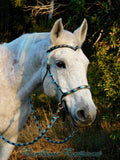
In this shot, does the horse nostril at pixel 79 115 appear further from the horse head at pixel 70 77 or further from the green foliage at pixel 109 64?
the green foliage at pixel 109 64

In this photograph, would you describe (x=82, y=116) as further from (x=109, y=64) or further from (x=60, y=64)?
(x=109, y=64)

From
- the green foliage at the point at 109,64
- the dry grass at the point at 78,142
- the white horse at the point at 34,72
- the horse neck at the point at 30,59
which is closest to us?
the white horse at the point at 34,72

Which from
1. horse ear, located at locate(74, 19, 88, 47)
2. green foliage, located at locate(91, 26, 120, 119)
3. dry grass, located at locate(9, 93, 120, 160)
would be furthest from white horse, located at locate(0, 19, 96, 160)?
dry grass, located at locate(9, 93, 120, 160)

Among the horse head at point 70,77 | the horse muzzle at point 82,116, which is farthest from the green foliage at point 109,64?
the horse muzzle at point 82,116

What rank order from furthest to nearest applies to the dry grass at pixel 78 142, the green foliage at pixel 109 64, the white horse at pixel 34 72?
1. the dry grass at pixel 78 142
2. the green foliage at pixel 109 64
3. the white horse at pixel 34 72

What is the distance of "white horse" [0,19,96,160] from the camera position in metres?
1.76

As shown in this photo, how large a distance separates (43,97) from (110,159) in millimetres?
2772

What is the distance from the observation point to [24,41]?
7.34 feet

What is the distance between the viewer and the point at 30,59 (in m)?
2.13

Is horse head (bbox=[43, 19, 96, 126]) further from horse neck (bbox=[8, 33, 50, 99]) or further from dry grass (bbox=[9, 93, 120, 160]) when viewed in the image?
dry grass (bbox=[9, 93, 120, 160])

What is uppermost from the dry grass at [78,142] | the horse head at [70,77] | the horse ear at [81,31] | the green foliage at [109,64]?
the horse ear at [81,31]

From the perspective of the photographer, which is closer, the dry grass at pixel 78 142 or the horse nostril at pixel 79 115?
the horse nostril at pixel 79 115

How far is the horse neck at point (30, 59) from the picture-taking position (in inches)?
82.3

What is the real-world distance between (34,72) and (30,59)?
0.15m
